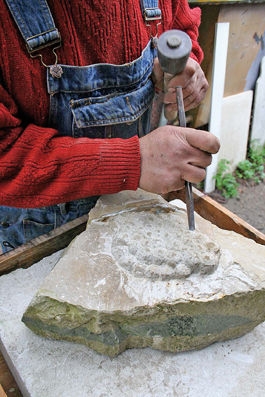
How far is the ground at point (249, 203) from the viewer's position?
3.02 m

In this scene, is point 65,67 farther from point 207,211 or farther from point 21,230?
point 207,211

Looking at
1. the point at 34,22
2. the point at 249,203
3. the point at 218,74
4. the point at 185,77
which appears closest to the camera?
the point at 34,22

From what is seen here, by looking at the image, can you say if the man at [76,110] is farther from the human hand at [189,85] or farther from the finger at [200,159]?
the human hand at [189,85]

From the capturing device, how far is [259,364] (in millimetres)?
1035

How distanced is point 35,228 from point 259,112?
2836mm

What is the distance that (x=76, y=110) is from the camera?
3.74 ft

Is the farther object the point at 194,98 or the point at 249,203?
the point at 249,203

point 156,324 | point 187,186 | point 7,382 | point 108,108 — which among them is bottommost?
point 7,382

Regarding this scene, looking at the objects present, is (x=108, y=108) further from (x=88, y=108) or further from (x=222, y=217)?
(x=222, y=217)

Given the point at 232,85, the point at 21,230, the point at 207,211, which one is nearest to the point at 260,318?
the point at 207,211

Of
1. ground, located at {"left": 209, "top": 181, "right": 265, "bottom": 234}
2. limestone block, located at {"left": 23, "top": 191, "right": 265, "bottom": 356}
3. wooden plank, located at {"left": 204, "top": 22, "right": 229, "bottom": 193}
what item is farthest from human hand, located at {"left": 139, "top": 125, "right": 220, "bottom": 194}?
ground, located at {"left": 209, "top": 181, "right": 265, "bottom": 234}

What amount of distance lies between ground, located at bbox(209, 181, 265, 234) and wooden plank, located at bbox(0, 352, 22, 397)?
2429 mm

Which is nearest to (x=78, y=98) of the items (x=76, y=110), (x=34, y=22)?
(x=76, y=110)

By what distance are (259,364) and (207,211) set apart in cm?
69
